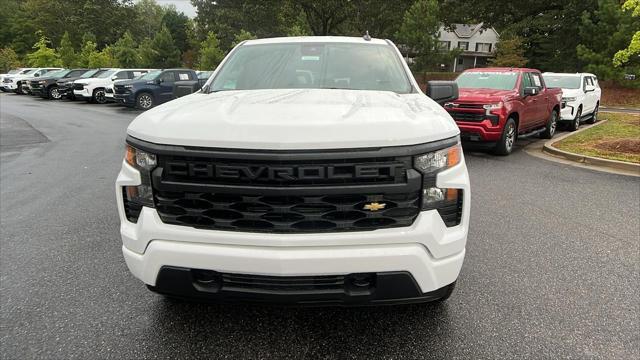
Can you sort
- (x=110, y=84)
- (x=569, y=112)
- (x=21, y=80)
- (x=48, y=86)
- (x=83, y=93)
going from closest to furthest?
(x=569, y=112) < (x=110, y=84) < (x=83, y=93) < (x=48, y=86) < (x=21, y=80)

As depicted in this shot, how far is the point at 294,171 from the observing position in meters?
2.06

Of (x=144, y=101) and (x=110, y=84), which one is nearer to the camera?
(x=144, y=101)

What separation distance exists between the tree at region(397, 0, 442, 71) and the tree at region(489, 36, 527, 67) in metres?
8.32

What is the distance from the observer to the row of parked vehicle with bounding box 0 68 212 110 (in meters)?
18.4

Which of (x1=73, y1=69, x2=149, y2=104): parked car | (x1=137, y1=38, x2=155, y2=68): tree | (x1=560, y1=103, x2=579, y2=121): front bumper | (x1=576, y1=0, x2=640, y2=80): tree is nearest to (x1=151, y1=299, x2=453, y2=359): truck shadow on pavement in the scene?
(x1=560, y1=103, x2=579, y2=121): front bumper

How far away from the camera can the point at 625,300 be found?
3146mm

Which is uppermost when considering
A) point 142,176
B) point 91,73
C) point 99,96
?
point 91,73

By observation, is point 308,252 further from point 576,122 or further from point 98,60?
point 98,60

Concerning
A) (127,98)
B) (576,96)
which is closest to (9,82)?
(127,98)

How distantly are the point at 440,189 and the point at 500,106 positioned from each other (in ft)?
23.7

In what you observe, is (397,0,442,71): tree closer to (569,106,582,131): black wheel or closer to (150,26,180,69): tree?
(569,106,582,131): black wheel

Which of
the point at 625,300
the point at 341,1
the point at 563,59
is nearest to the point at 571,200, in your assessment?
the point at 625,300

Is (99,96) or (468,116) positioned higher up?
(468,116)

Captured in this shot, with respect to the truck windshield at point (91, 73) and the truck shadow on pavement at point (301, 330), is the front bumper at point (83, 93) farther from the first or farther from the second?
the truck shadow on pavement at point (301, 330)
